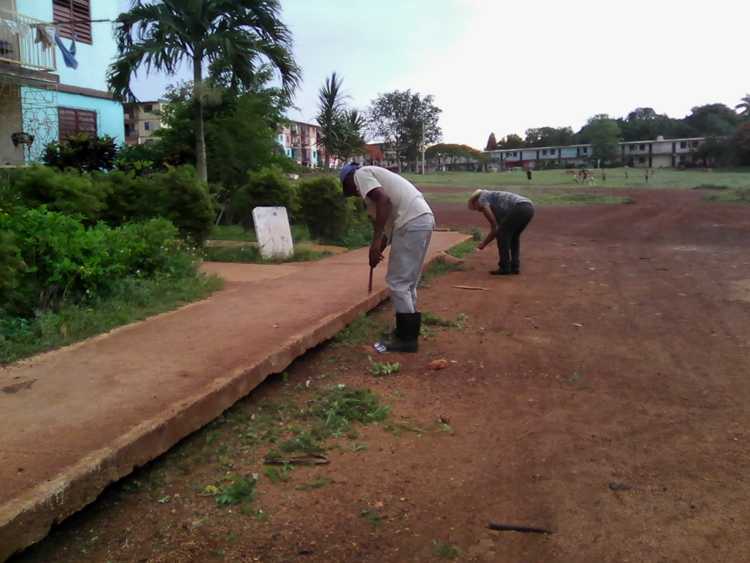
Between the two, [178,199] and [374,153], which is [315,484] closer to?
[178,199]

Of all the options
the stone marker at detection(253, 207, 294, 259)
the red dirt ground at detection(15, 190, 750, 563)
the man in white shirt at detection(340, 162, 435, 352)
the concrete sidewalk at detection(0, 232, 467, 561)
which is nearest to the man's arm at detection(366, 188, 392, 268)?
the man in white shirt at detection(340, 162, 435, 352)

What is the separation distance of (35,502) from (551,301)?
20.2 ft

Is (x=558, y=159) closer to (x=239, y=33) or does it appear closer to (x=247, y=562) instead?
(x=239, y=33)

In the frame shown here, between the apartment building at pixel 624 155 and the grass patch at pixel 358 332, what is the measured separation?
84.0 meters

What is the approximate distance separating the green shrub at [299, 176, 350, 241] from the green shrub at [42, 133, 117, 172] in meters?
3.54

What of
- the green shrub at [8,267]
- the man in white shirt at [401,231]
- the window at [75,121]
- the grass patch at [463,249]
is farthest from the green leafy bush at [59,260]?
the window at [75,121]

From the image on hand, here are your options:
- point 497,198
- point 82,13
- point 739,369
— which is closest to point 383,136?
point 82,13

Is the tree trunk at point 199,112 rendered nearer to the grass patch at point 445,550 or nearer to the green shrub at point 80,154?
the green shrub at point 80,154

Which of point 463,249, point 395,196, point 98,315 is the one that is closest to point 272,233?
point 463,249

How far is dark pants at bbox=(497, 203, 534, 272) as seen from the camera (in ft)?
30.9

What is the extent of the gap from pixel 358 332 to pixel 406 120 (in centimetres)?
7274

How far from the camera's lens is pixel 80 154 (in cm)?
1213

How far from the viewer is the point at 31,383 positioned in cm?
394

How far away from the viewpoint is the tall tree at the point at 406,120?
7581 cm
